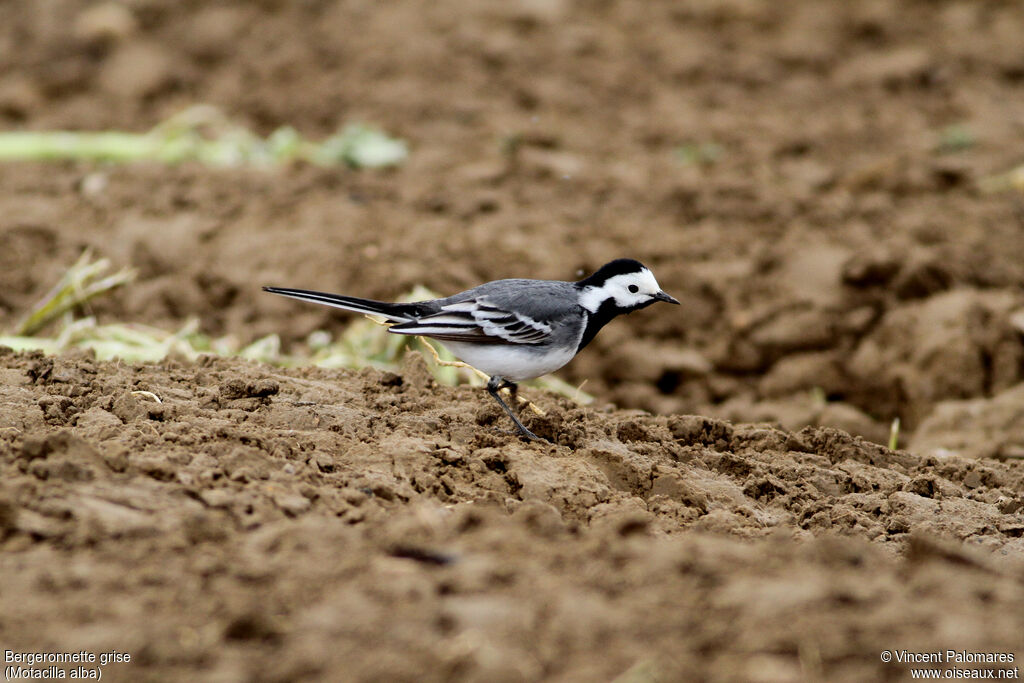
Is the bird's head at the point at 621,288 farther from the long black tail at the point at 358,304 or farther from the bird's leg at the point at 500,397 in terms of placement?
the long black tail at the point at 358,304

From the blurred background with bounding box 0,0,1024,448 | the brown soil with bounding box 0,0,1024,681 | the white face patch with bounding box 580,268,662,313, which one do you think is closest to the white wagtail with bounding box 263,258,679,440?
the white face patch with bounding box 580,268,662,313

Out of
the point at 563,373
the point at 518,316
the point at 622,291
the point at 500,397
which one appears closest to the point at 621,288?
the point at 622,291

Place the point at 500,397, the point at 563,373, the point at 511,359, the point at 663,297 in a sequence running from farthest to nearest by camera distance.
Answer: the point at 563,373 → the point at 500,397 → the point at 663,297 → the point at 511,359

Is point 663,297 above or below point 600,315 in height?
above

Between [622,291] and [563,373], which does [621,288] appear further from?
[563,373]

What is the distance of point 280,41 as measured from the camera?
42.3ft

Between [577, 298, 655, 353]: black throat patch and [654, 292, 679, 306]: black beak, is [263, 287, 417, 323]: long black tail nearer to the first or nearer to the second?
[577, 298, 655, 353]: black throat patch

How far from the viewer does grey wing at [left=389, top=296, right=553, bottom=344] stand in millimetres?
5352

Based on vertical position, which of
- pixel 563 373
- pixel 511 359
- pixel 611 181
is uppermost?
pixel 611 181

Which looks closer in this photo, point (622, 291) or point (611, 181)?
point (622, 291)

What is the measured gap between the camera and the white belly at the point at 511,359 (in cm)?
536

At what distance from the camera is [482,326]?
536 cm

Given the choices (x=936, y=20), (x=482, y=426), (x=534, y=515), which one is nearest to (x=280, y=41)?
(x=936, y=20)

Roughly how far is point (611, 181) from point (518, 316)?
4.79 meters
